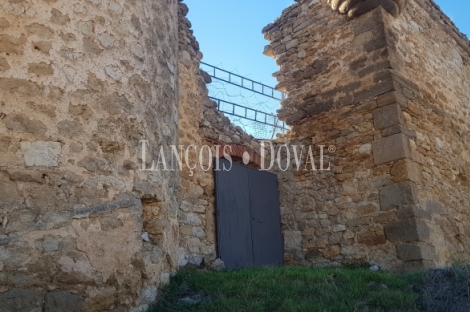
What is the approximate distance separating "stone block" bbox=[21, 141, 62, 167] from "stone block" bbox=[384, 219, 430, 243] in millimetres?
4124

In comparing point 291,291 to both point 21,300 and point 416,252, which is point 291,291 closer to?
point 21,300

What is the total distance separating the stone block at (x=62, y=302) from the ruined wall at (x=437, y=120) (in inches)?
170

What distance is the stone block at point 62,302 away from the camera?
297 centimetres

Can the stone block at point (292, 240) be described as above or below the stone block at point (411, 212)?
below

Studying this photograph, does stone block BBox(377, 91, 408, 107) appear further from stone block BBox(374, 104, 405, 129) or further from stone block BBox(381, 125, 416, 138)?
stone block BBox(381, 125, 416, 138)

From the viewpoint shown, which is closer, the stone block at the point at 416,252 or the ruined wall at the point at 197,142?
the stone block at the point at 416,252

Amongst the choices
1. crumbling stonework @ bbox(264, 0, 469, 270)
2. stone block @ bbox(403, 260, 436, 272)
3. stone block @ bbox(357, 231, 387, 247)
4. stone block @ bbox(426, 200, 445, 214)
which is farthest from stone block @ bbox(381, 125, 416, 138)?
stone block @ bbox(403, 260, 436, 272)

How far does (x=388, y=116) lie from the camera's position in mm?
6121

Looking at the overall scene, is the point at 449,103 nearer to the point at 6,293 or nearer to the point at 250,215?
the point at 250,215

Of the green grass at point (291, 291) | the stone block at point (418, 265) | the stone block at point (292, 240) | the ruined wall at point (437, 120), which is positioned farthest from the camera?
the stone block at point (292, 240)

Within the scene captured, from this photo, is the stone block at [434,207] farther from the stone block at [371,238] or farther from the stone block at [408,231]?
the stone block at [371,238]

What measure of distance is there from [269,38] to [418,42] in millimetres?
2453

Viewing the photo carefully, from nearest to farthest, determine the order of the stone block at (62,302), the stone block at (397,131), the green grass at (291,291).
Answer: the stone block at (62,302) → the green grass at (291,291) → the stone block at (397,131)

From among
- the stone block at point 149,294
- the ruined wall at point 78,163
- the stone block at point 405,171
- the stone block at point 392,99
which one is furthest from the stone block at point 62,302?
the stone block at point 392,99
